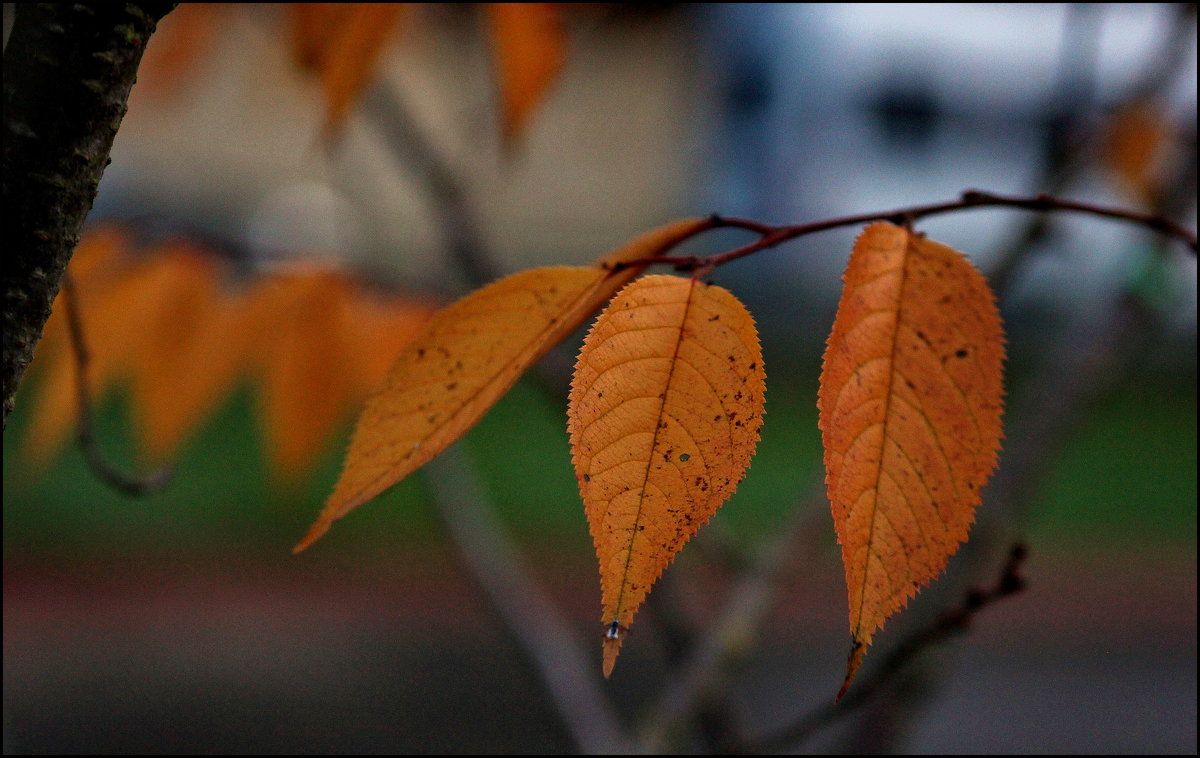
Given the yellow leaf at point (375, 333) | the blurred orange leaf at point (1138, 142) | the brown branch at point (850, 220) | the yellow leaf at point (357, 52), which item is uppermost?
the yellow leaf at point (357, 52)

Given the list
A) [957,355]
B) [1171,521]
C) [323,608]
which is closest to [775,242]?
[957,355]

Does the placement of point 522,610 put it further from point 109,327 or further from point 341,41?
point 341,41

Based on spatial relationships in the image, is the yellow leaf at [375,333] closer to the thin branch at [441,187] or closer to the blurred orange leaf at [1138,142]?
the thin branch at [441,187]

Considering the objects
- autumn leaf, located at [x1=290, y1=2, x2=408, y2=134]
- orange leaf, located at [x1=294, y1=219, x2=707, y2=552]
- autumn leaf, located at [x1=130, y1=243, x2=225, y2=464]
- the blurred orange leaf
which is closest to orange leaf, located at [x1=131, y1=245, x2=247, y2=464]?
autumn leaf, located at [x1=130, y1=243, x2=225, y2=464]

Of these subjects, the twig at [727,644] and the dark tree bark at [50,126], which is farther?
the twig at [727,644]

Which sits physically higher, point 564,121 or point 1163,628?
point 564,121

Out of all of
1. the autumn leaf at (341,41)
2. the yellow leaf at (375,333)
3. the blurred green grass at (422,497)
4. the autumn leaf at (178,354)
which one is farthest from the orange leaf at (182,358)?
the blurred green grass at (422,497)

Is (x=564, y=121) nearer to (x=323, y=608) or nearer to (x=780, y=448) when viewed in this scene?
(x=780, y=448)
